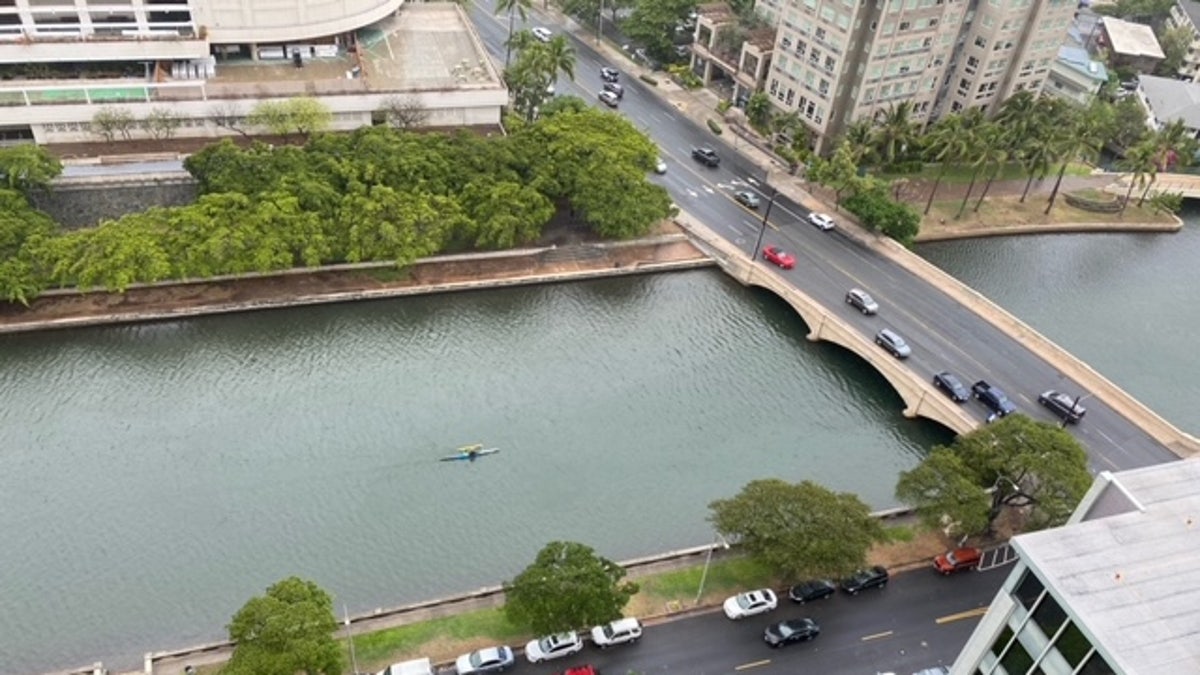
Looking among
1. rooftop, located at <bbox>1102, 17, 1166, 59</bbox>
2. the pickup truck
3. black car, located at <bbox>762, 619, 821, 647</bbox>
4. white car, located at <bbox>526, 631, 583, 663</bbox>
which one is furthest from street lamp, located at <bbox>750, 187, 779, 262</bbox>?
rooftop, located at <bbox>1102, 17, 1166, 59</bbox>

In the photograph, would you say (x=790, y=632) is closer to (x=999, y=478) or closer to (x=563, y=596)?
(x=563, y=596)

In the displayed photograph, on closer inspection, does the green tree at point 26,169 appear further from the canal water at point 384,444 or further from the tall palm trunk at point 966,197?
the tall palm trunk at point 966,197

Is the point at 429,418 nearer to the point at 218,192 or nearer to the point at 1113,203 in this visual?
the point at 218,192

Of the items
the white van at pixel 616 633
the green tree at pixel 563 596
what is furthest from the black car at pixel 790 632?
the green tree at pixel 563 596

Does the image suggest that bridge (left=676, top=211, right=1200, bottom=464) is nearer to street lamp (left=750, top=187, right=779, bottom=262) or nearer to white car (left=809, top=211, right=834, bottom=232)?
street lamp (left=750, top=187, right=779, bottom=262)

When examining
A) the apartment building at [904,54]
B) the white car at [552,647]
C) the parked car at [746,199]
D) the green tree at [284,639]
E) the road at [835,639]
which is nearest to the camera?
the green tree at [284,639]

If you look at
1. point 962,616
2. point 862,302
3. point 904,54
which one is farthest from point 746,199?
point 962,616
